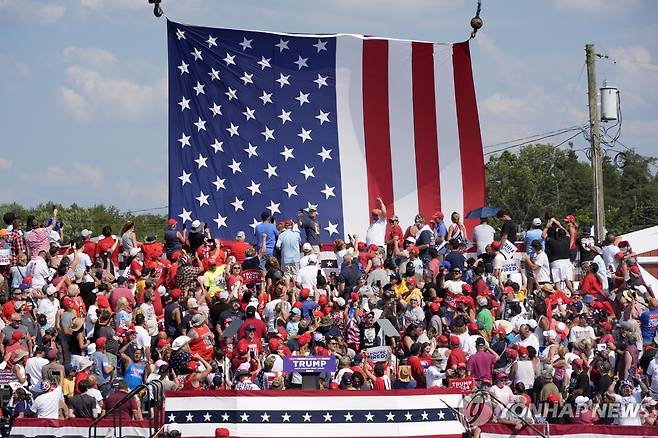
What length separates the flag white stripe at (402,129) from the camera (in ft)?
89.6

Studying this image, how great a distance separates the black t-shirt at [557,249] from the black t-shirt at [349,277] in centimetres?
373

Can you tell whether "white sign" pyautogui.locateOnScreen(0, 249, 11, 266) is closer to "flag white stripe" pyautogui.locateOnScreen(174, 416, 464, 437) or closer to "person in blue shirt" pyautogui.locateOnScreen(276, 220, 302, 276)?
"person in blue shirt" pyautogui.locateOnScreen(276, 220, 302, 276)

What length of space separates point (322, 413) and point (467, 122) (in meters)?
10.9

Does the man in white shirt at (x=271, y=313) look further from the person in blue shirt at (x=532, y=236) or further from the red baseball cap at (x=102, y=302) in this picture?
the person in blue shirt at (x=532, y=236)

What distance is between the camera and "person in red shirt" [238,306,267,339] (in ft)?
67.2

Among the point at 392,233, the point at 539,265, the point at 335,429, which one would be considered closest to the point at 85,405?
the point at 335,429

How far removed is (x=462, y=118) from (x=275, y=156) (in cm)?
409

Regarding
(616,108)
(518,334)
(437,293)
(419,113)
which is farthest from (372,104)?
(616,108)

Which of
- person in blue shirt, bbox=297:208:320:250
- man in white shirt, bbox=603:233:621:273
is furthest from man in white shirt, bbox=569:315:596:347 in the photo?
→ person in blue shirt, bbox=297:208:320:250

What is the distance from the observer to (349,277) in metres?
23.2

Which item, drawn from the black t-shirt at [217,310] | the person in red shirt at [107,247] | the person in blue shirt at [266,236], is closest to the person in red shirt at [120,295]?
the black t-shirt at [217,310]

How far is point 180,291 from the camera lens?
2258 cm

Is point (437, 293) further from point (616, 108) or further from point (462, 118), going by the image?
point (616, 108)

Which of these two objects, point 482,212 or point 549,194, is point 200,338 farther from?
point 549,194
